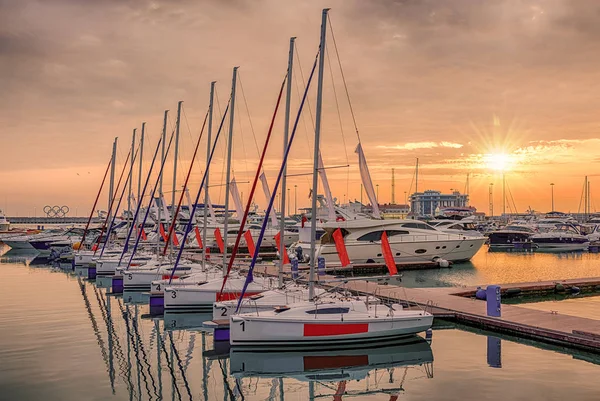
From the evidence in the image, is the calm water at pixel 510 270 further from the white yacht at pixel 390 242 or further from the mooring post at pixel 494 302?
the mooring post at pixel 494 302

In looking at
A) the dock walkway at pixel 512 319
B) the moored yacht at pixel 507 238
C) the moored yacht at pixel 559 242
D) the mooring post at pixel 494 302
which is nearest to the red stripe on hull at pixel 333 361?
the dock walkway at pixel 512 319

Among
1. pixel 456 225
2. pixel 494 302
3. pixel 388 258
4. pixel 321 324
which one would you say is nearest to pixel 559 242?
pixel 456 225

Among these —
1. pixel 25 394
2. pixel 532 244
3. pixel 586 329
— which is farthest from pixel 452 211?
pixel 25 394

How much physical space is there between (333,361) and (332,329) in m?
1.08

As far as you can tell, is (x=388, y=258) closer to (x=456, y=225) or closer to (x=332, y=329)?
(x=332, y=329)

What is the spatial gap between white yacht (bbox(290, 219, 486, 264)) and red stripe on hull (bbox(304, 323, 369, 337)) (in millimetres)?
25679

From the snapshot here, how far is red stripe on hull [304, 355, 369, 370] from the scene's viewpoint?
56.2ft

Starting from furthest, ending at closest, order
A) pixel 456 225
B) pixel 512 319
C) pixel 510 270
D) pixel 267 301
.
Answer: pixel 456 225
pixel 510 270
pixel 512 319
pixel 267 301

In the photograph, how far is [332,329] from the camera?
1823 cm

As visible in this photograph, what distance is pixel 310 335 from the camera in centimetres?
1814

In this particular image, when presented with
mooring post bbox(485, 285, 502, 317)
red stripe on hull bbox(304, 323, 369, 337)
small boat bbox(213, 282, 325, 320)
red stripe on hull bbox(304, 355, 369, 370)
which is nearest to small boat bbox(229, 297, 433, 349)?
red stripe on hull bbox(304, 323, 369, 337)

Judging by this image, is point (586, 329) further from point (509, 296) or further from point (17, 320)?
point (17, 320)

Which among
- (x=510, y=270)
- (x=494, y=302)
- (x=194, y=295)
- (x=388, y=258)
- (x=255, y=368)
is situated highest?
(x=388, y=258)

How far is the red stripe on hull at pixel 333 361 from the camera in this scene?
17141 mm
